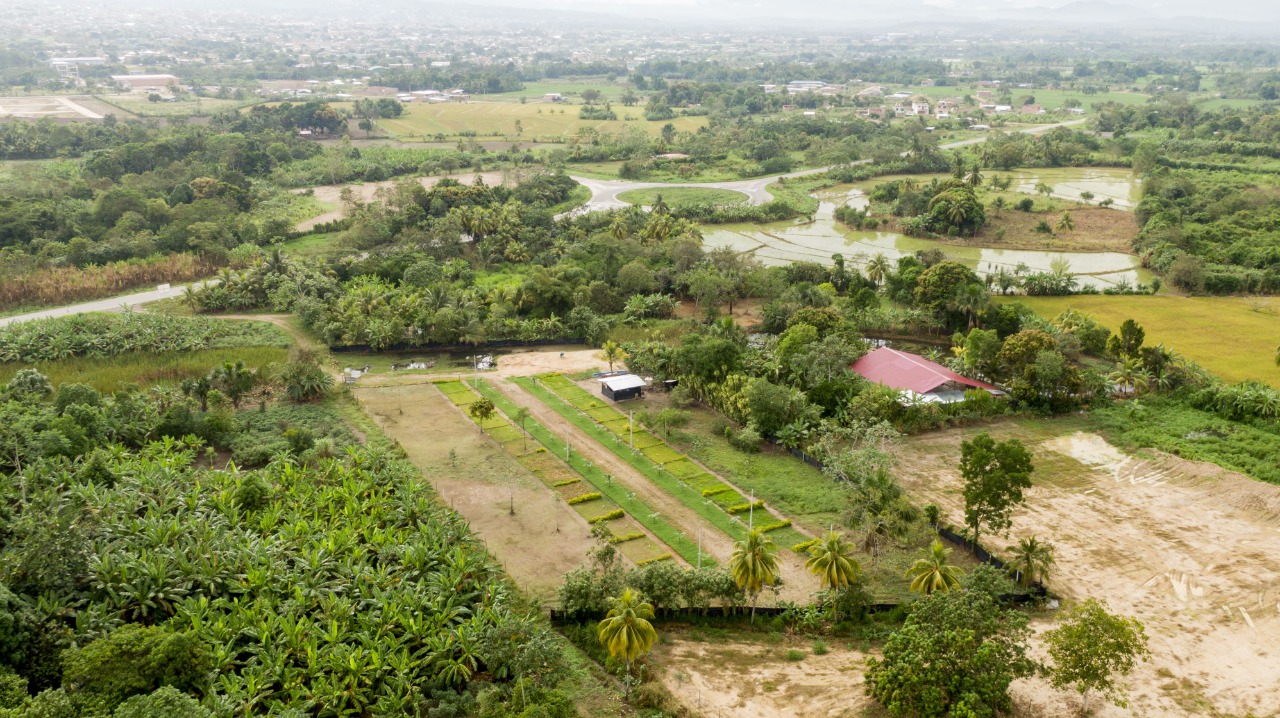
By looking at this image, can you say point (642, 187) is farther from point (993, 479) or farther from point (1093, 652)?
point (1093, 652)

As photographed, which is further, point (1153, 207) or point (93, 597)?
point (1153, 207)

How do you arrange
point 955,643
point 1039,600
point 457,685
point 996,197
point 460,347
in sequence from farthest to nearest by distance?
point 996,197
point 460,347
point 1039,600
point 457,685
point 955,643

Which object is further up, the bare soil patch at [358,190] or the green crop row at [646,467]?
the bare soil patch at [358,190]

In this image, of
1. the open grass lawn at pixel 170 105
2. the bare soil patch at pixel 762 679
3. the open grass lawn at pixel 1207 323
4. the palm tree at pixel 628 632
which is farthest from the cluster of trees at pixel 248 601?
the open grass lawn at pixel 170 105

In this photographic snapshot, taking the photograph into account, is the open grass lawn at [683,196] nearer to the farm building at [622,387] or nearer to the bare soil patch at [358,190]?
the bare soil patch at [358,190]

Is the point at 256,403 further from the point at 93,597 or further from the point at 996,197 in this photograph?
the point at 996,197

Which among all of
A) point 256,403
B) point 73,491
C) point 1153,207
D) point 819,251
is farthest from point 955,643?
→ point 1153,207
